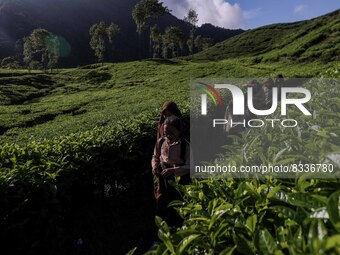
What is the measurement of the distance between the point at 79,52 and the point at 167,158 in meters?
175

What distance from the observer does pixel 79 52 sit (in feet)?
561

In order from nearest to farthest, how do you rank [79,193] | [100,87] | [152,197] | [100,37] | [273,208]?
[273,208], [79,193], [152,197], [100,87], [100,37]

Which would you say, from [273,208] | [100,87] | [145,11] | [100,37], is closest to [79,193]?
[273,208]

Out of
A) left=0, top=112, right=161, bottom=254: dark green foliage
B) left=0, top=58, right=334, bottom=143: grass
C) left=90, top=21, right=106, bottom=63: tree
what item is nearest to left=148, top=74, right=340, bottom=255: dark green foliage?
left=0, top=112, right=161, bottom=254: dark green foliage

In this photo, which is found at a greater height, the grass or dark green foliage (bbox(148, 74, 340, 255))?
the grass

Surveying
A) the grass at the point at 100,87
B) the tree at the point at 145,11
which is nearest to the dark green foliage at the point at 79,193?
the grass at the point at 100,87

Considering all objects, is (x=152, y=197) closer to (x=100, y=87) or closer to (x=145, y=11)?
(x=100, y=87)

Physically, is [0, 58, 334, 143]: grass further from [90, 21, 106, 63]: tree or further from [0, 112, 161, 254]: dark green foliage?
[90, 21, 106, 63]: tree

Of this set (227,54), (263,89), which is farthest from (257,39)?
(263,89)

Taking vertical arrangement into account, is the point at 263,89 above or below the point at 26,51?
below

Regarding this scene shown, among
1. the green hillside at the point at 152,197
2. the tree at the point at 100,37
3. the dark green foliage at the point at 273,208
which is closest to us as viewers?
the dark green foliage at the point at 273,208

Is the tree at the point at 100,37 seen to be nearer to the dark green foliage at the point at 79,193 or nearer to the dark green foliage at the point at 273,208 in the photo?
the dark green foliage at the point at 79,193

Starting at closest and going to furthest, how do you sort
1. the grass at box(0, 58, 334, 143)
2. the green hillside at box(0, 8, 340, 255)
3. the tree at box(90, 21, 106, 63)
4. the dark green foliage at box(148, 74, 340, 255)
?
the dark green foliage at box(148, 74, 340, 255)
the green hillside at box(0, 8, 340, 255)
the grass at box(0, 58, 334, 143)
the tree at box(90, 21, 106, 63)

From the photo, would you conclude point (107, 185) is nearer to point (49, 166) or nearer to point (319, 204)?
point (49, 166)
